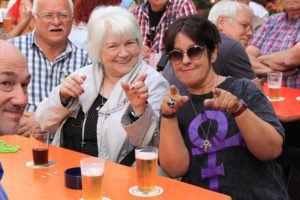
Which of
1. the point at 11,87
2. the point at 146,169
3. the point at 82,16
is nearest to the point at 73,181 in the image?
the point at 146,169

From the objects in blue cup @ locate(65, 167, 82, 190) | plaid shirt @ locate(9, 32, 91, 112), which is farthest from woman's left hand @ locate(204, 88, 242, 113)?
plaid shirt @ locate(9, 32, 91, 112)

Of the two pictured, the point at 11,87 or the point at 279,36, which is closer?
the point at 11,87

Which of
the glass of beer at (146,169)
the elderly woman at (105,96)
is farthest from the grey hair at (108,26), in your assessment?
the glass of beer at (146,169)

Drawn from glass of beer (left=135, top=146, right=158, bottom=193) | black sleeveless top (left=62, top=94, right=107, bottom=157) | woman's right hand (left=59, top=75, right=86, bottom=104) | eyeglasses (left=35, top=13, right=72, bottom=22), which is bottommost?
black sleeveless top (left=62, top=94, right=107, bottom=157)

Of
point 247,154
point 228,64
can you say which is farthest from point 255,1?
point 247,154

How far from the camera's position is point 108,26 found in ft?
9.00

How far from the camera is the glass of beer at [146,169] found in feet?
5.96

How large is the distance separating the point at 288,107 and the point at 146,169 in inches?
68.7

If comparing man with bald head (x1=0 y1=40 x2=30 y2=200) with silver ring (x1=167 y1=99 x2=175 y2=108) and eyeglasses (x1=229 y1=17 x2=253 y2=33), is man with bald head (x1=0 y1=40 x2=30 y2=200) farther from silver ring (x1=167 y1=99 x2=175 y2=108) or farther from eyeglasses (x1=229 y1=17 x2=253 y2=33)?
eyeglasses (x1=229 y1=17 x2=253 y2=33)

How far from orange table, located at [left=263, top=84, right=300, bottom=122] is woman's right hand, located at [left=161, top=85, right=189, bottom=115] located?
114cm

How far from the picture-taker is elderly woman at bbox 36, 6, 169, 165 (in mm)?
2592

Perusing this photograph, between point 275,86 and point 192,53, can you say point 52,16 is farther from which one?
point 275,86

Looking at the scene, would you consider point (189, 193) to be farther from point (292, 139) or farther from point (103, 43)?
point (292, 139)

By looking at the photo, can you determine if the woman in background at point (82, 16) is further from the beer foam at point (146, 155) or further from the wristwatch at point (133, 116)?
the beer foam at point (146, 155)
